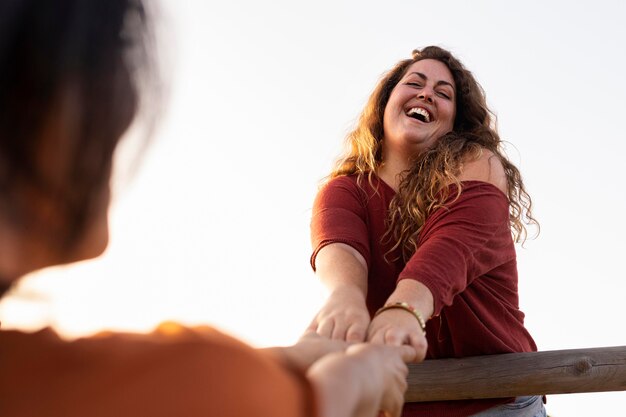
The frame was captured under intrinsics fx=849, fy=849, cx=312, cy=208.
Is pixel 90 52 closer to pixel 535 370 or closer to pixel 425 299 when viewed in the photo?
pixel 425 299

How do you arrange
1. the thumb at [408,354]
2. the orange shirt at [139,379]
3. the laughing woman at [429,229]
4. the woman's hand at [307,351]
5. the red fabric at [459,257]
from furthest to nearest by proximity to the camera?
the red fabric at [459,257], the laughing woman at [429,229], the thumb at [408,354], the woman's hand at [307,351], the orange shirt at [139,379]

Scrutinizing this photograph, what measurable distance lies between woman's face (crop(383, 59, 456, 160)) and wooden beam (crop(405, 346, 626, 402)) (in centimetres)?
71

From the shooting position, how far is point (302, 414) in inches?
32.9

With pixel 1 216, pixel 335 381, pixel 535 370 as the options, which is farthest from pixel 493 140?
pixel 1 216

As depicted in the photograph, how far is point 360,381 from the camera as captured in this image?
3.14 feet

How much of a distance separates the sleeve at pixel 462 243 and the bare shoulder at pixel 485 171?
3 cm

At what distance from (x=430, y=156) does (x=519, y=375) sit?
702mm

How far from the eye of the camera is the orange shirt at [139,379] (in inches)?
30.5

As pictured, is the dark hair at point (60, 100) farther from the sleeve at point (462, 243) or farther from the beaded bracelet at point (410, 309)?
the sleeve at point (462, 243)

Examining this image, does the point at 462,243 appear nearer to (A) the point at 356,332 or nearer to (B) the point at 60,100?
(A) the point at 356,332

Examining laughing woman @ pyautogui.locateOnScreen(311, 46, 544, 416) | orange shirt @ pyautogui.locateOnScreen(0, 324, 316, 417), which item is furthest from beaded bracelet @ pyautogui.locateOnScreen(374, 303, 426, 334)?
orange shirt @ pyautogui.locateOnScreen(0, 324, 316, 417)

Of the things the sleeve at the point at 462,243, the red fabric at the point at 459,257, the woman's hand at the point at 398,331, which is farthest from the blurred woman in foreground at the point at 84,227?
the red fabric at the point at 459,257

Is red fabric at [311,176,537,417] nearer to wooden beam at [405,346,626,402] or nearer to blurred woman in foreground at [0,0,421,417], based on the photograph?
wooden beam at [405,346,626,402]

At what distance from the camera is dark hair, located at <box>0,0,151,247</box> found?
834mm
